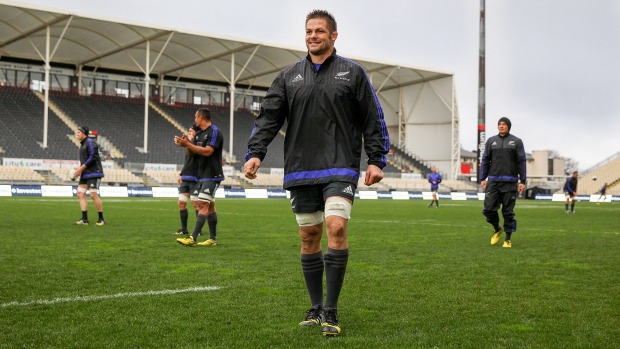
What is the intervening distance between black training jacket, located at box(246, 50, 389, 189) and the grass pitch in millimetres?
1063

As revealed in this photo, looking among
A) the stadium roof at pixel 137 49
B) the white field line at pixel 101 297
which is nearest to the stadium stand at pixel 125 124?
the stadium roof at pixel 137 49

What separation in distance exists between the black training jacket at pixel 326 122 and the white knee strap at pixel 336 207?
5.3 inches

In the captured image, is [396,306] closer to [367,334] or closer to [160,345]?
[367,334]

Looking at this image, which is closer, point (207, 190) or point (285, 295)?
point (285, 295)

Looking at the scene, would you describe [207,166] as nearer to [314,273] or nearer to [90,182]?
[90,182]

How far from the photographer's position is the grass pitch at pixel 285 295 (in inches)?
169

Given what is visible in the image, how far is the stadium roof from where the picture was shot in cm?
4322

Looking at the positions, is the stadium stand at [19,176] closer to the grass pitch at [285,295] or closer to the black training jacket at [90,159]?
the black training jacket at [90,159]

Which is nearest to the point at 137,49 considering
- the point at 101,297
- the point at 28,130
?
the point at 28,130

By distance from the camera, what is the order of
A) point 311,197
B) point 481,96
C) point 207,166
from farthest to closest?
point 481,96 < point 207,166 < point 311,197

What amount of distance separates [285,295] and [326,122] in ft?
5.83

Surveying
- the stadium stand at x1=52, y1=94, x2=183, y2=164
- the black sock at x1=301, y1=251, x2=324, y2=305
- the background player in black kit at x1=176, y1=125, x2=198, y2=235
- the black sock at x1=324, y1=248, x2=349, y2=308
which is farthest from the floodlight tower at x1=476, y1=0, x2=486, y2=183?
the black sock at x1=324, y1=248, x2=349, y2=308

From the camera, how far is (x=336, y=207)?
461cm

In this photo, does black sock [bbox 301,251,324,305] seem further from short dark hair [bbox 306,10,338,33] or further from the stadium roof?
the stadium roof
